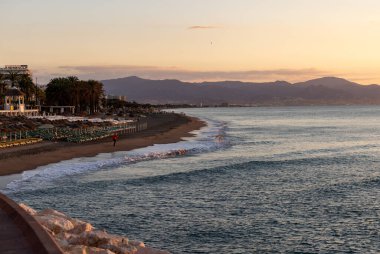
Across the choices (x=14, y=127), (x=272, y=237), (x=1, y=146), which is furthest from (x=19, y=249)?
(x=14, y=127)

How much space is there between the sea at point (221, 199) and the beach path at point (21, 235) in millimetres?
6004

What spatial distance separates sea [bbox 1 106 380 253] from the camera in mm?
18359

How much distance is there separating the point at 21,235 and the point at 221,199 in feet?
51.1

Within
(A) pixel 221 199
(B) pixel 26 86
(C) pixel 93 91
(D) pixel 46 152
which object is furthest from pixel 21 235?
(C) pixel 93 91

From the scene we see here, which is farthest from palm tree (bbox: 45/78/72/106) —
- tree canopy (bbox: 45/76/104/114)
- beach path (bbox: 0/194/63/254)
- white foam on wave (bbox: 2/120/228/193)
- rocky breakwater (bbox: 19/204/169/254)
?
beach path (bbox: 0/194/63/254)

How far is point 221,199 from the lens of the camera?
25.6 metres

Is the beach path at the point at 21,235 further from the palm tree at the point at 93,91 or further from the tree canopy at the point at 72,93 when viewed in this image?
the palm tree at the point at 93,91

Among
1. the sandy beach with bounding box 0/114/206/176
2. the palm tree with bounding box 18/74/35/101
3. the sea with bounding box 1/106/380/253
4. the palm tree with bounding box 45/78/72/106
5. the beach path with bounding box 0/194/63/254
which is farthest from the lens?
the palm tree with bounding box 45/78/72/106

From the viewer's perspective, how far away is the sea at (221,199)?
723 inches

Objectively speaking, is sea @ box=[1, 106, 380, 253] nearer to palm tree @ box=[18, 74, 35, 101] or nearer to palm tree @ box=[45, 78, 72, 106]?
palm tree @ box=[18, 74, 35, 101]

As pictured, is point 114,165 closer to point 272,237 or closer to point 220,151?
point 220,151

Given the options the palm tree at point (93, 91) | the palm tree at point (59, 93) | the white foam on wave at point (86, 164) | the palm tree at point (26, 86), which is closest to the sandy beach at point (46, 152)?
the white foam on wave at point (86, 164)

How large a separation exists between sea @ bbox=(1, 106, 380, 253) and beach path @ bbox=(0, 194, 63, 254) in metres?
6.00

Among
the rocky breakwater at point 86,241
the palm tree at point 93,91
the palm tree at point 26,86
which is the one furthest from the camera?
the palm tree at point 93,91
